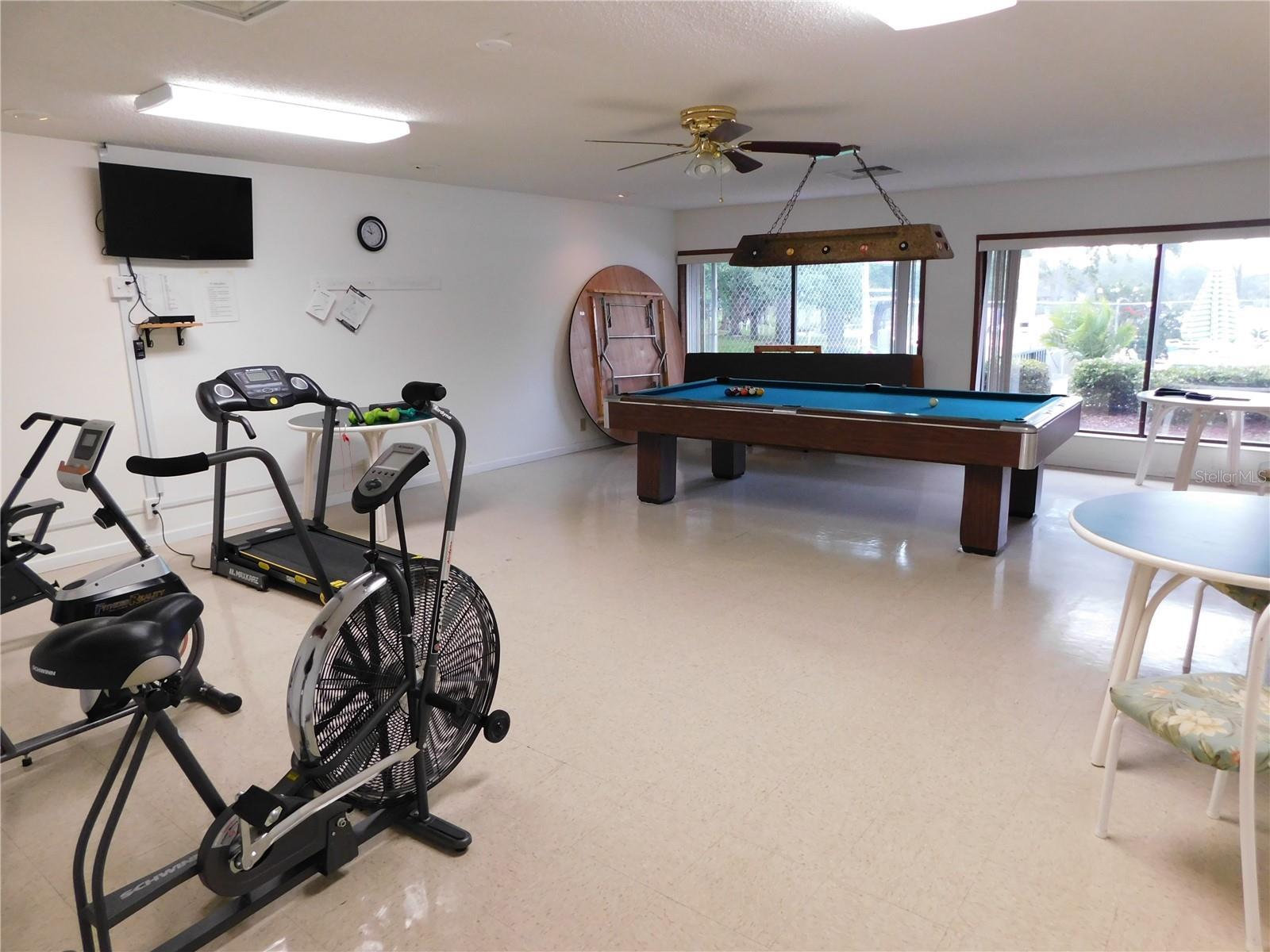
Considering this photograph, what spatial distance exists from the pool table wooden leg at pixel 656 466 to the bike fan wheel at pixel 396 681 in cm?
323

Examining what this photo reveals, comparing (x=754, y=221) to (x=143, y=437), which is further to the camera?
(x=754, y=221)

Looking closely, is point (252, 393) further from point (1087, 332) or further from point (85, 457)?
point (1087, 332)

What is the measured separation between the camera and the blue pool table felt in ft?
15.0

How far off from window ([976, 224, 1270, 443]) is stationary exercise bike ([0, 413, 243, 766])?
20.8ft

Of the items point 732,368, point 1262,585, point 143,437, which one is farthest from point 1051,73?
point 143,437

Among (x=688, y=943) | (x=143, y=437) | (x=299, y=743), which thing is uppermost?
(x=143, y=437)

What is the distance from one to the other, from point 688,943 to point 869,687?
138 centimetres

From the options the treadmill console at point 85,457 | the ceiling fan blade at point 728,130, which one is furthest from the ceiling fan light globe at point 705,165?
the treadmill console at point 85,457

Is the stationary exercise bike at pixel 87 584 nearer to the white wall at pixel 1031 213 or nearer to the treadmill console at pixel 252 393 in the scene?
the treadmill console at pixel 252 393

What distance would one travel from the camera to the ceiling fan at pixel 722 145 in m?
3.83

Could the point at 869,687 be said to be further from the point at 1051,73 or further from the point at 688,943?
the point at 1051,73

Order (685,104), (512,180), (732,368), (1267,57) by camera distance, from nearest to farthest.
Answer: (1267,57) < (685,104) < (512,180) < (732,368)

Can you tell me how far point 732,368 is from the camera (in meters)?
7.50

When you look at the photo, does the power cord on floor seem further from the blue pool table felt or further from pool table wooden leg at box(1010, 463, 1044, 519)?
pool table wooden leg at box(1010, 463, 1044, 519)
